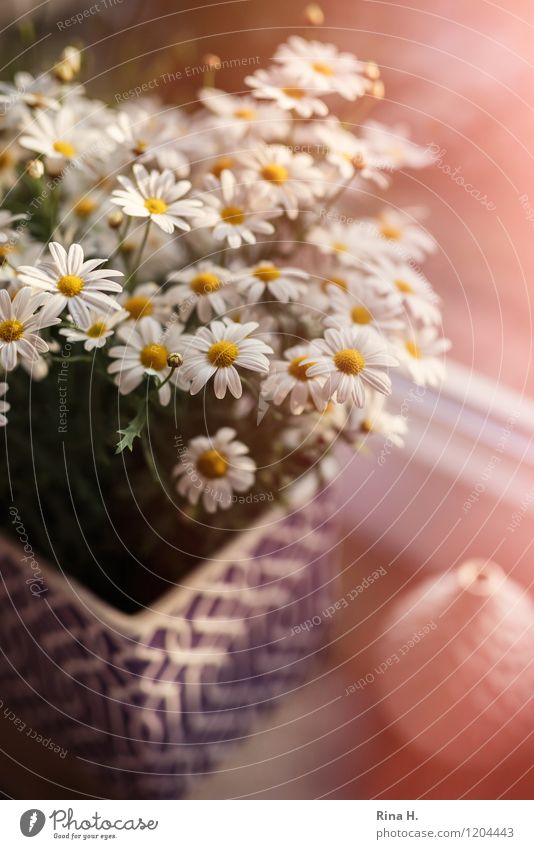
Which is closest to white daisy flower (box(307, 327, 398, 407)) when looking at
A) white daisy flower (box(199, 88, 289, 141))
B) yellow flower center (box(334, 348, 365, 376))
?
yellow flower center (box(334, 348, 365, 376))

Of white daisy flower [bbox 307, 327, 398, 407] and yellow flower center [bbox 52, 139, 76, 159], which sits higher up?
yellow flower center [bbox 52, 139, 76, 159]

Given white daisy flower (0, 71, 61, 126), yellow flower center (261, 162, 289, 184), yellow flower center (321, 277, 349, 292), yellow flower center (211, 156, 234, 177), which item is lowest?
yellow flower center (321, 277, 349, 292)

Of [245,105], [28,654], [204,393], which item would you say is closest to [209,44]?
[245,105]

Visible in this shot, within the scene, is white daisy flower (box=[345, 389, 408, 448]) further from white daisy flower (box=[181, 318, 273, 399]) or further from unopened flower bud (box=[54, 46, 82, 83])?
unopened flower bud (box=[54, 46, 82, 83])

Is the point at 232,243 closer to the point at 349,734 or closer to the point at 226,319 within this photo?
the point at 226,319

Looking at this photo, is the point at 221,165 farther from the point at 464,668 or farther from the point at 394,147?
the point at 464,668
